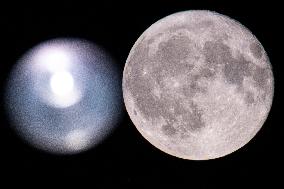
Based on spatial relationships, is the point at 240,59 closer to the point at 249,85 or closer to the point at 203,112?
the point at 249,85

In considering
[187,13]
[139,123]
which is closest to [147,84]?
[139,123]

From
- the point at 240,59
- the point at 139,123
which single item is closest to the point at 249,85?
the point at 240,59

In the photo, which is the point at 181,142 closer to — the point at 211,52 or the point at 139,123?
the point at 139,123

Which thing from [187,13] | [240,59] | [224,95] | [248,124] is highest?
[187,13]

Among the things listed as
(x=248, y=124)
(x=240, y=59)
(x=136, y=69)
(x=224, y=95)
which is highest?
(x=136, y=69)

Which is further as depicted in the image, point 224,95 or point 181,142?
point 181,142

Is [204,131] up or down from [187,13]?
down
